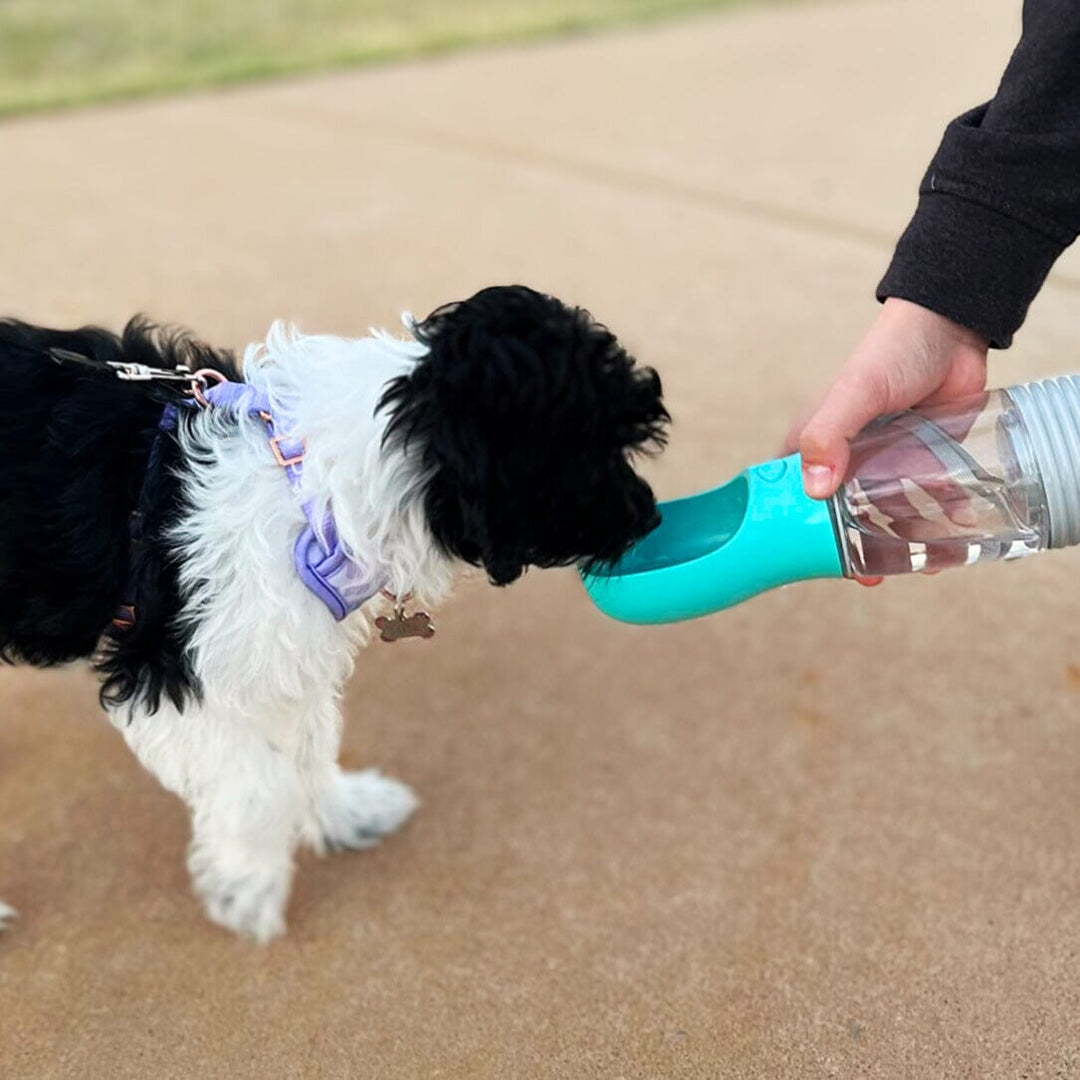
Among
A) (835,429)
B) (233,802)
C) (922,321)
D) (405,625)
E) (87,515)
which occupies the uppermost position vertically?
(922,321)

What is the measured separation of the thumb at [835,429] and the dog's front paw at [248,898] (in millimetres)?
1475

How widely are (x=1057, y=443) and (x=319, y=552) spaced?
147cm

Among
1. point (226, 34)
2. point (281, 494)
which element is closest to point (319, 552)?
point (281, 494)

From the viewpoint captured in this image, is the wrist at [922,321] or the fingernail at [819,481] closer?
the fingernail at [819,481]

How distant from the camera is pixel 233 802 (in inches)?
93.8

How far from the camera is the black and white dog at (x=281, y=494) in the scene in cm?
190

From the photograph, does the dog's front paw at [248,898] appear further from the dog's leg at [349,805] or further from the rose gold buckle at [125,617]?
the rose gold buckle at [125,617]

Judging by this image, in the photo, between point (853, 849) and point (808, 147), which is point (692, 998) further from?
point (808, 147)

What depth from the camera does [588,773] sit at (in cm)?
297

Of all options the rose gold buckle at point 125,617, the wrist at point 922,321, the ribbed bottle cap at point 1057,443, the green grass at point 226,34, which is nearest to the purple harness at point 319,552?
the rose gold buckle at point 125,617

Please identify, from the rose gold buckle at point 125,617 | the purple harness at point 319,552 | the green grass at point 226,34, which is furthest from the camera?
the green grass at point 226,34

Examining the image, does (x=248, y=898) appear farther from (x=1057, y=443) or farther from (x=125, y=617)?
(x=1057, y=443)

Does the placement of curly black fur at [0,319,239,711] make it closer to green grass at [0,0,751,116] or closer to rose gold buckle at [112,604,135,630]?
rose gold buckle at [112,604,135,630]

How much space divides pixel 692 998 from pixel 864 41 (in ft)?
31.6
